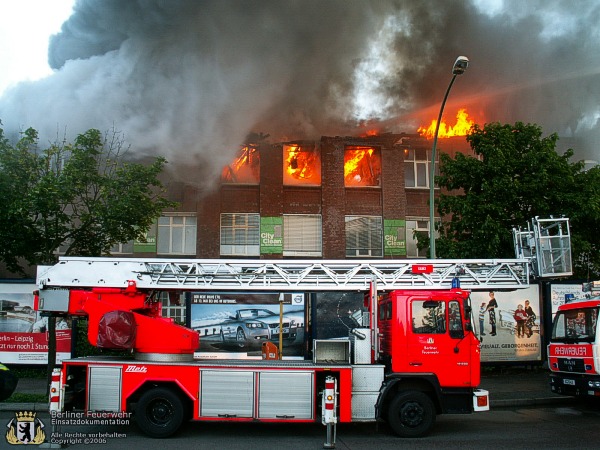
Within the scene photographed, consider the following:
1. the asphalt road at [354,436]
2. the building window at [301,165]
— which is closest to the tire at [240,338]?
the building window at [301,165]

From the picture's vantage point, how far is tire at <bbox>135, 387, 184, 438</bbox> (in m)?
8.42

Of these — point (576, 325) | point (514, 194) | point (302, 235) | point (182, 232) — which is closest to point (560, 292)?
point (514, 194)

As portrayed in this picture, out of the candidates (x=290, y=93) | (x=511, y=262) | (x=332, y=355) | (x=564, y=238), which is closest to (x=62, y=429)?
(x=332, y=355)

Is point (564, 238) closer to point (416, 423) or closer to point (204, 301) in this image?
point (416, 423)

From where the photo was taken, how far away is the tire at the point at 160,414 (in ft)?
27.6

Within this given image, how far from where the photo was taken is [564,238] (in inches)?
374

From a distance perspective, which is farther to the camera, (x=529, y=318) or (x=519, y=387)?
(x=529, y=318)

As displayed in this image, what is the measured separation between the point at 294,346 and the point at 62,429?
28.1ft

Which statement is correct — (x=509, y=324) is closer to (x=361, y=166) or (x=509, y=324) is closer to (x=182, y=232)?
(x=361, y=166)

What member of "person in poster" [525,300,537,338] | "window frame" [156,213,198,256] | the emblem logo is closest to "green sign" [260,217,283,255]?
"window frame" [156,213,198,256]

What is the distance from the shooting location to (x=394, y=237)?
69.6 ft

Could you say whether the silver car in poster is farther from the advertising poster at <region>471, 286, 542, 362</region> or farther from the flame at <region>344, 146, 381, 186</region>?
the flame at <region>344, 146, 381, 186</region>

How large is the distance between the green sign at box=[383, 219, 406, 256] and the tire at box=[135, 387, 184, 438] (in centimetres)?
1363

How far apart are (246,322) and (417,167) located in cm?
963
